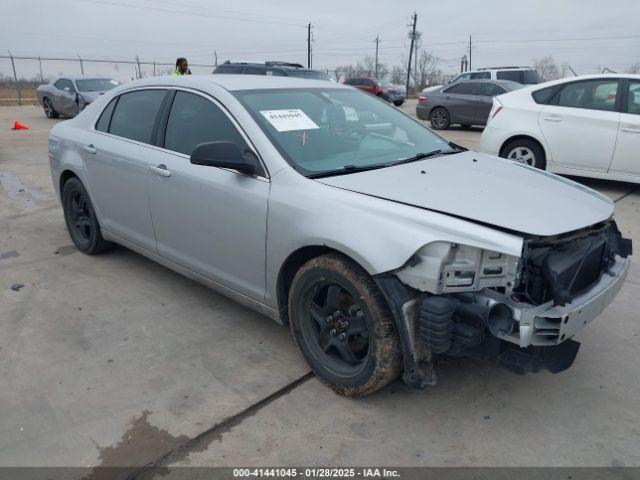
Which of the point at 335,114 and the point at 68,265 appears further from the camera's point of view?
the point at 68,265

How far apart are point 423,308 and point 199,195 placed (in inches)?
67.0

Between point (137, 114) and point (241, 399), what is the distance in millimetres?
2444

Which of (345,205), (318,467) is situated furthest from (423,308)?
(318,467)

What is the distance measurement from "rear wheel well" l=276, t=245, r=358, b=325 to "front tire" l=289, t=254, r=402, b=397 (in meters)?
0.08

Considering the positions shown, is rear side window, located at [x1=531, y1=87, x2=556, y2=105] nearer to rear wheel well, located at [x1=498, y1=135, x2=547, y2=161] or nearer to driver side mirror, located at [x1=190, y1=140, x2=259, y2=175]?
rear wheel well, located at [x1=498, y1=135, x2=547, y2=161]

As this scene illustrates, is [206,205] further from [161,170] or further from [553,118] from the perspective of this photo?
[553,118]

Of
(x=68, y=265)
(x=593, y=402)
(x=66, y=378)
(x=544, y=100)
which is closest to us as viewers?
(x=593, y=402)

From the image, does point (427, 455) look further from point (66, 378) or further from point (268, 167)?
point (66, 378)

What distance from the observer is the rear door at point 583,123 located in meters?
6.89

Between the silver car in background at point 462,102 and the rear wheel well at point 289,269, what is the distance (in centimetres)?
1221

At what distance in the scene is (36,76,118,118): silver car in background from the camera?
16.3 m

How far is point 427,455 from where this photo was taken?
98.1 inches

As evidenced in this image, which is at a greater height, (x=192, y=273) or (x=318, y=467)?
(x=192, y=273)

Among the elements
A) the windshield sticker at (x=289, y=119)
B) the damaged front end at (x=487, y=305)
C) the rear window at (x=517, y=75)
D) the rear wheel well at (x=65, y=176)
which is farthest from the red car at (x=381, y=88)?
the damaged front end at (x=487, y=305)
